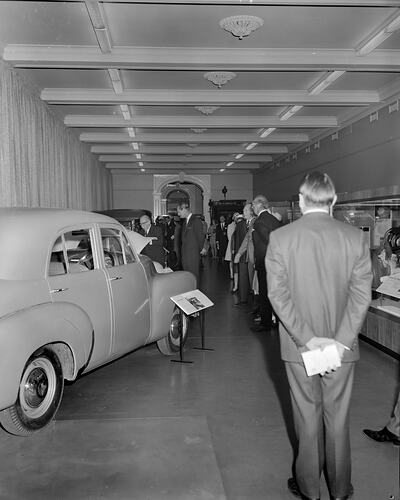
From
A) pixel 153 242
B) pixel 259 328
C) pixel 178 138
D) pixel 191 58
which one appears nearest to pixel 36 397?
pixel 259 328

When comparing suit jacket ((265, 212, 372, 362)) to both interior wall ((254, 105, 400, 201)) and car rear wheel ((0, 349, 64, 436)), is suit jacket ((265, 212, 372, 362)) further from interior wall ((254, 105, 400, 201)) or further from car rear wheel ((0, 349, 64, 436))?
interior wall ((254, 105, 400, 201))

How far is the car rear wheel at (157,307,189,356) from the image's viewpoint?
599cm

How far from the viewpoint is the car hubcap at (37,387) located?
12.3 ft

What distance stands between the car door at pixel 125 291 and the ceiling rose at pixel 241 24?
3506 millimetres

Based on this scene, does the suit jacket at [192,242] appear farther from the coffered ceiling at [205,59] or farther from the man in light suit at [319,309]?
the man in light suit at [319,309]

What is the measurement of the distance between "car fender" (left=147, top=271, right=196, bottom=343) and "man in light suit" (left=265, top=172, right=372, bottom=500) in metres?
2.93

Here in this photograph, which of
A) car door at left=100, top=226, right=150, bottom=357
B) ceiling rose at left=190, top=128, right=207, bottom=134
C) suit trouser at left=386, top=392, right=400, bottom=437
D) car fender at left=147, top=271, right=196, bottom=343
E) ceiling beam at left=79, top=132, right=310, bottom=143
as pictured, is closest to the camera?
suit trouser at left=386, top=392, right=400, bottom=437

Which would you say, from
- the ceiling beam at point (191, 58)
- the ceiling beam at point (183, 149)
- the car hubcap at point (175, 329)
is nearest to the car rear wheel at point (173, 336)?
the car hubcap at point (175, 329)

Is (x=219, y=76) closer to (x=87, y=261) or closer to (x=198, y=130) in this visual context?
(x=198, y=130)

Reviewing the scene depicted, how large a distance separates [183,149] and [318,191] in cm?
1588

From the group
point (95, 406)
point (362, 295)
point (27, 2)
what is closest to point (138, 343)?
point (95, 406)

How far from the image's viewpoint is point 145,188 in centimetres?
2677

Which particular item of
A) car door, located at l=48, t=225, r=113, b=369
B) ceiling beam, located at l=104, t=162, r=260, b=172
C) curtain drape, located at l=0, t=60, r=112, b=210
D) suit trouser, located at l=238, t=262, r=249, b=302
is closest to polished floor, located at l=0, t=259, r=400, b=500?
car door, located at l=48, t=225, r=113, b=369

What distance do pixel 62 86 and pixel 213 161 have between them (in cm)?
1133
